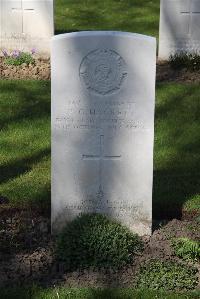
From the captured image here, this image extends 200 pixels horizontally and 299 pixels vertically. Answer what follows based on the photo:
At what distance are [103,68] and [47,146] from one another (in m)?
2.48

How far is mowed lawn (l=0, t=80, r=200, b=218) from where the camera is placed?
632 cm

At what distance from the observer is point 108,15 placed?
46.1 ft

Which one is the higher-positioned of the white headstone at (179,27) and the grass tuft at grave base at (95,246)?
the white headstone at (179,27)

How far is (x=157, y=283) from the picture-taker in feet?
15.8

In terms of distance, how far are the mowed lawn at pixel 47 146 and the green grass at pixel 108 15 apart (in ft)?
12.5

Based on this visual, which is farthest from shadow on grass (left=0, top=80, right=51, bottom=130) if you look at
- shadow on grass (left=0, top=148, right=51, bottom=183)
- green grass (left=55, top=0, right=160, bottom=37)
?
green grass (left=55, top=0, right=160, bottom=37)

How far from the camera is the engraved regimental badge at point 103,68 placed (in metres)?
5.19

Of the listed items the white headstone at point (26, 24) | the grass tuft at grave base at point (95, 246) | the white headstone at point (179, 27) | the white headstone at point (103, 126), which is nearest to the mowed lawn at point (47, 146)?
the white headstone at point (103, 126)

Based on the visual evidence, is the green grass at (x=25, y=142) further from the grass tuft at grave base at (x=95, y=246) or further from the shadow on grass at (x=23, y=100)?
the grass tuft at grave base at (x=95, y=246)

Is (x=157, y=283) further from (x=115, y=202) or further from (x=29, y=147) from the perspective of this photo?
(x=29, y=147)

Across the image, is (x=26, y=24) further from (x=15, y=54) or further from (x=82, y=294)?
(x=82, y=294)

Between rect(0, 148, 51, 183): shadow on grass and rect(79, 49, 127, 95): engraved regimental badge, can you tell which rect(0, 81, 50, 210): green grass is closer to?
rect(0, 148, 51, 183): shadow on grass

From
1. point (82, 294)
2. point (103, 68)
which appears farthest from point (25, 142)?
point (82, 294)

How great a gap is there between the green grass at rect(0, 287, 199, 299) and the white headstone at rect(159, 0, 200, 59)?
6.98 m
